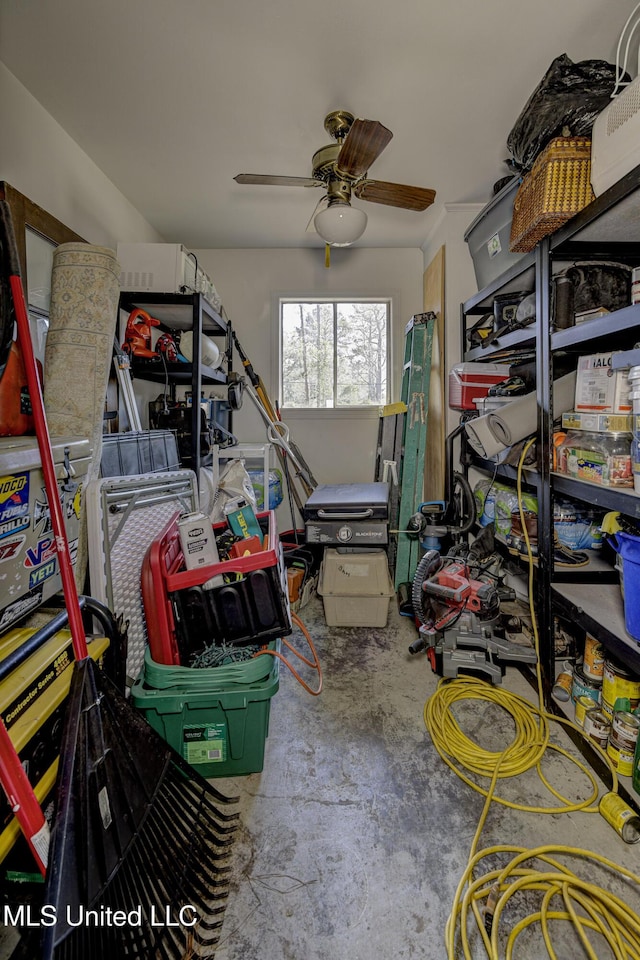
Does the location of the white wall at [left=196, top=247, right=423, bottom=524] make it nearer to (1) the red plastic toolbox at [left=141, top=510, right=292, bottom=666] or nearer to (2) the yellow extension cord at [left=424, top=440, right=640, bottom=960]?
(1) the red plastic toolbox at [left=141, top=510, right=292, bottom=666]

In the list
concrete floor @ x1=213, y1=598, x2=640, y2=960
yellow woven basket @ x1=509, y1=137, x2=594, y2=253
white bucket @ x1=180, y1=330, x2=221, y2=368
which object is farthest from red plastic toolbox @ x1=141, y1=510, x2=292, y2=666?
yellow woven basket @ x1=509, y1=137, x2=594, y2=253

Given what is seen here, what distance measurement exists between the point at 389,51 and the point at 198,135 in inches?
41.4

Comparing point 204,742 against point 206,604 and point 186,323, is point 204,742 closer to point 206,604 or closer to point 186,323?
point 206,604

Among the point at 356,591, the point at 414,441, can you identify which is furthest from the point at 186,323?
the point at 356,591

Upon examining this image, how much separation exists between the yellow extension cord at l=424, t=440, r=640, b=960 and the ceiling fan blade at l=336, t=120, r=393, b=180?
2320 mm

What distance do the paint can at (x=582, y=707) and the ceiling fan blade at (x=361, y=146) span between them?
7.43ft

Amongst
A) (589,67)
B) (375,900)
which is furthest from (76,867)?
(589,67)

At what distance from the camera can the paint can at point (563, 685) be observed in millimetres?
1642

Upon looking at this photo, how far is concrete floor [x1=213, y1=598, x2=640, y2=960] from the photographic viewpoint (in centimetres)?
92

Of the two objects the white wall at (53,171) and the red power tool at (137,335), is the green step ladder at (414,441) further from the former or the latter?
the white wall at (53,171)

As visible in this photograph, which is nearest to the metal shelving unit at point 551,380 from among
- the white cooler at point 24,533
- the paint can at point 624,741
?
the paint can at point 624,741

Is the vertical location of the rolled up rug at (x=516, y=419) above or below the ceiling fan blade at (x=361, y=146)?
below

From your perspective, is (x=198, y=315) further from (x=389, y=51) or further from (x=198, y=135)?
(x=389, y=51)

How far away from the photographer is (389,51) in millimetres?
1624
